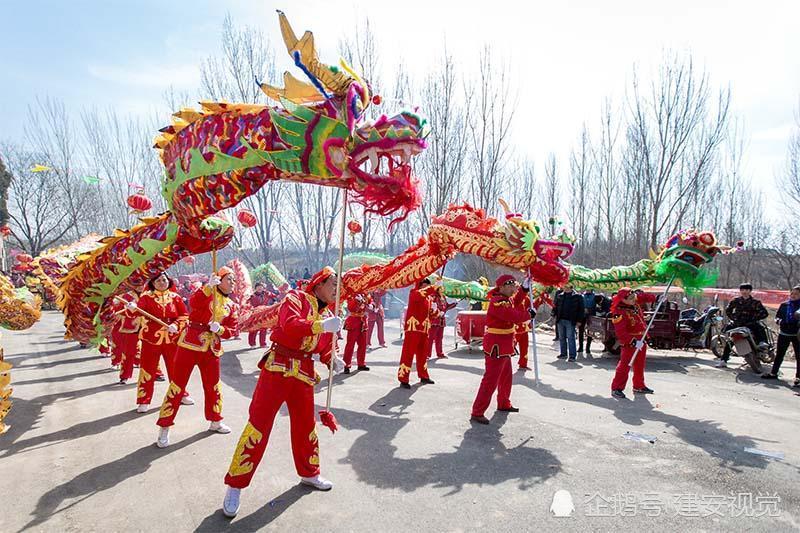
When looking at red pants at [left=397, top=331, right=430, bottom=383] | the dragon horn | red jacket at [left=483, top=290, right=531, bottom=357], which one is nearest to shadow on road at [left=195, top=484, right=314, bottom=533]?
red jacket at [left=483, top=290, right=531, bottom=357]

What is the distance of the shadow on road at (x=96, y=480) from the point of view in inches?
131

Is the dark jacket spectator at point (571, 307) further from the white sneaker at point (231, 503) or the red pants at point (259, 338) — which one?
the white sneaker at point (231, 503)

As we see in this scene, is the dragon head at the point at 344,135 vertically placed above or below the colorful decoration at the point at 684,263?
above

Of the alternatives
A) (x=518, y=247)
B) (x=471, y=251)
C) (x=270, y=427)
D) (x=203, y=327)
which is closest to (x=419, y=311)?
(x=471, y=251)

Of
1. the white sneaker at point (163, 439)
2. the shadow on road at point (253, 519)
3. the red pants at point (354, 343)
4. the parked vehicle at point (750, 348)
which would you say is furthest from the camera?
the red pants at point (354, 343)

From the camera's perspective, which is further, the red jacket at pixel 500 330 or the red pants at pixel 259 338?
the red pants at pixel 259 338

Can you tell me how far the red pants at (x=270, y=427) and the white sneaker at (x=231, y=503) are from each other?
49 millimetres

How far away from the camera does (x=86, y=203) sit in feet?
73.4

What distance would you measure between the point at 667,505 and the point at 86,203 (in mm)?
26062

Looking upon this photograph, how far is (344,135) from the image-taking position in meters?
3.74

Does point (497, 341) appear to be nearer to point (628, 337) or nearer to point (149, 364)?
point (628, 337)

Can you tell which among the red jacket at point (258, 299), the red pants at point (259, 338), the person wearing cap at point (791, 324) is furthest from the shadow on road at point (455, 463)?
the red jacket at point (258, 299)

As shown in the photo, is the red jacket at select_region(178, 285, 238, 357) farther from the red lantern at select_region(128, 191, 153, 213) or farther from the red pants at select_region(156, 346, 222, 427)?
the red lantern at select_region(128, 191, 153, 213)

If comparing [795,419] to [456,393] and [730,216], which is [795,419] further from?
[730,216]
